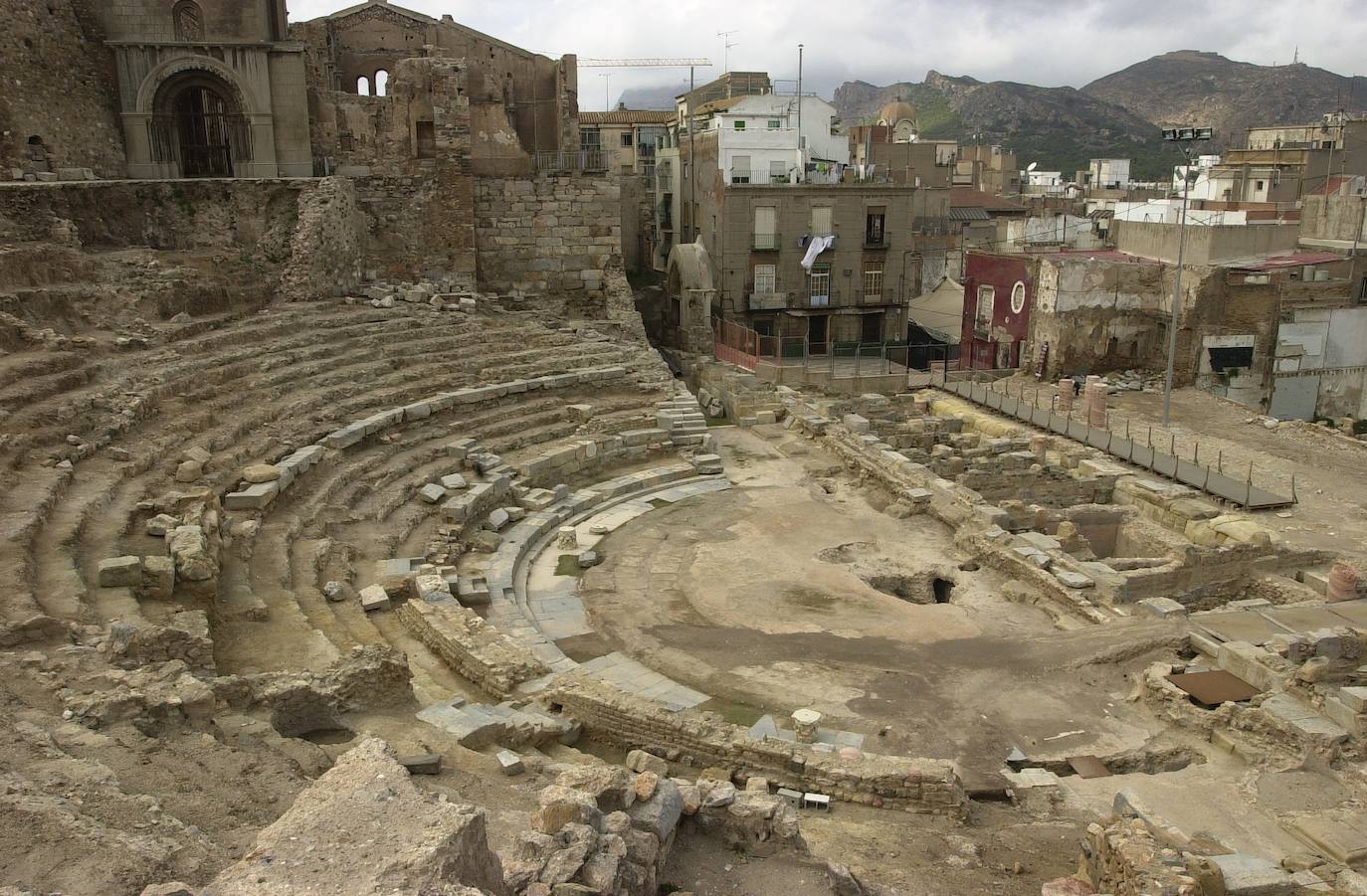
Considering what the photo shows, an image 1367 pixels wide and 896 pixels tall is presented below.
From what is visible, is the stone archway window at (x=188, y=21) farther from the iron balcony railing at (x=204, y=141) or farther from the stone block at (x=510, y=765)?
the stone block at (x=510, y=765)

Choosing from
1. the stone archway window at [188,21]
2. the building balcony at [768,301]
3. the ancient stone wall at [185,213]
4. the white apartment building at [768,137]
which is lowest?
the building balcony at [768,301]

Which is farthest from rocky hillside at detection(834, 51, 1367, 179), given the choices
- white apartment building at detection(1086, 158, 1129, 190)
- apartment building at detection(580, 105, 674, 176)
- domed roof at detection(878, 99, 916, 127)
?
apartment building at detection(580, 105, 674, 176)

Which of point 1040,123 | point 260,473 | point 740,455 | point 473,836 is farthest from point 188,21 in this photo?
point 1040,123

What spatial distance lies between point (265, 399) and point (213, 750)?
10.9 metres

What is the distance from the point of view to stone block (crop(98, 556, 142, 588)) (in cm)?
1027

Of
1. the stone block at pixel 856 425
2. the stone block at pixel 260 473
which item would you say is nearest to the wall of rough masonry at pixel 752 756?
the stone block at pixel 260 473

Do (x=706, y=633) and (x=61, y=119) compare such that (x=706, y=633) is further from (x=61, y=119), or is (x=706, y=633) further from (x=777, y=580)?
(x=61, y=119)

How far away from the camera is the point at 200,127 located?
26562mm

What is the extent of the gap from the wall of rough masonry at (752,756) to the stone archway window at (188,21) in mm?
22377

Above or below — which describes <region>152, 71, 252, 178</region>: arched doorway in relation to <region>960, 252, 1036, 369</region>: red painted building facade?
above

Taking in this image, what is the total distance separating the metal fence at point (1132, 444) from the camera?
18703 millimetres

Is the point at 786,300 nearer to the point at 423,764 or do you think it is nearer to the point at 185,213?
the point at 185,213

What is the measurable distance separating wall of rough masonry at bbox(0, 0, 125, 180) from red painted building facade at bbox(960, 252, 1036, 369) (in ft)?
86.0

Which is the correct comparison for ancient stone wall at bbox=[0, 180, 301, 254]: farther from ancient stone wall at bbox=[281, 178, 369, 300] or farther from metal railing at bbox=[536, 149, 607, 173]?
metal railing at bbox=[536, 149, 607, 173]
